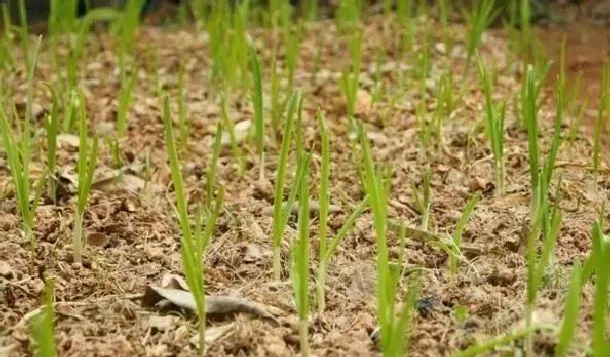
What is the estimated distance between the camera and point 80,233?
150cm

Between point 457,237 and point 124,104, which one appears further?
point 124,104

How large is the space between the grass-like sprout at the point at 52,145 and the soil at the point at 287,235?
4cm

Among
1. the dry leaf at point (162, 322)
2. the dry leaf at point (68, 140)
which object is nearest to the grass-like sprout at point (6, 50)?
the dry leaf at point (68, 140)

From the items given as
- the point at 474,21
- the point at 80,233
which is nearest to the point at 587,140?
the point at 474,21

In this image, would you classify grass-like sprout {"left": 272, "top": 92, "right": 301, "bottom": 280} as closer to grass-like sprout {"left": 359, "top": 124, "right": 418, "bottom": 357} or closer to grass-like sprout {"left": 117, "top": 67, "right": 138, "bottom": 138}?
grass-like sprout {"left": 359, "top": 124, "right": 418, "bottom": 357}

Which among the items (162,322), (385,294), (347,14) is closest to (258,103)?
(162,322)

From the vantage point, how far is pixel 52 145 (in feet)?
5.47

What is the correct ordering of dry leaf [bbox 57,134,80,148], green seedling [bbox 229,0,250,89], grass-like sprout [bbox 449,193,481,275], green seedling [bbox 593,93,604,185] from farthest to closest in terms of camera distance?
green seedling [bbox 229,0,250,89], dry leaf [bbox 57,134,80,148], green seedling [bbox 593,93,604,185], grass-like sprout [bbox 449,193,481,275]

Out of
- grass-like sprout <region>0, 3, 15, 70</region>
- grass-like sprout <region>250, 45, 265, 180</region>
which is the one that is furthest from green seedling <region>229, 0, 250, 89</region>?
grass-like sprout <region>0, 3, 15, 70</region>

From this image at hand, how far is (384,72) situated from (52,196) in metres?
1.09

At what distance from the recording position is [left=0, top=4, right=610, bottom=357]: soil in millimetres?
1283

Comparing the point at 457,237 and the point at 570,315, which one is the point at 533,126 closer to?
the point at 457,237

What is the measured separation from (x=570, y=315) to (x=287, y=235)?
597 mm

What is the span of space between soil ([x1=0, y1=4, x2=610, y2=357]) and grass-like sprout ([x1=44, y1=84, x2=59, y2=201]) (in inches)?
1.4
